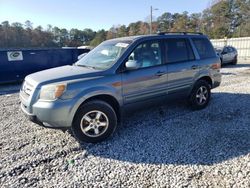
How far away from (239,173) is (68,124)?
2.63m

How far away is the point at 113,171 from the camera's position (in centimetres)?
321

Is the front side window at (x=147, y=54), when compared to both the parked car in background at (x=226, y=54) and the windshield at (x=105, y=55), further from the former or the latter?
the parked car in background at (x=226, y=54)

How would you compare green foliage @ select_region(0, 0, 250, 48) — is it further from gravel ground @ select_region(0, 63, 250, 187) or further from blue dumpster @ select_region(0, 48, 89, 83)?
gravel ground @ select_region(0, 63, 250, 187)

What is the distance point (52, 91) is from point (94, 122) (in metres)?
0.91

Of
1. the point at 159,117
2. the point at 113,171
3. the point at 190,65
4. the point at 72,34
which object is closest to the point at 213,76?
the point at 190,65

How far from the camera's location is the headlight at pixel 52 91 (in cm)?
359

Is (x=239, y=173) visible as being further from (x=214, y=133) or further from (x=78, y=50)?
Result: (x=78, y=50)

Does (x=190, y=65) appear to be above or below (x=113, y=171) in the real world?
above

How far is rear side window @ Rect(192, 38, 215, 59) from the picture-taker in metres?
5.55

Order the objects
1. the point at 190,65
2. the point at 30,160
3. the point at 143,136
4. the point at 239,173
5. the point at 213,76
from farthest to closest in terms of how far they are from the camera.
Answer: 1. the point at 213,76
2. the point at 190,65
3. the point at 143,136
4. the point at 30,160
5. the point at 239,173

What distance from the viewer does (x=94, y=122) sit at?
13.1 feet

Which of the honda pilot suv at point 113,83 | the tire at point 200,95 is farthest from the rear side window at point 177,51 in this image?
the tire at point 200,95

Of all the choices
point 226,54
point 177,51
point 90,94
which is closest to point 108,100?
point 90,94

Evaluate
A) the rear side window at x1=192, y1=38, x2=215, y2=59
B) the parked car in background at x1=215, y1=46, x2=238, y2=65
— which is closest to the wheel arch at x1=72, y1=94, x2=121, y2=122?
the rear side window at x1=192, y1=38, x2=215, y2=59
